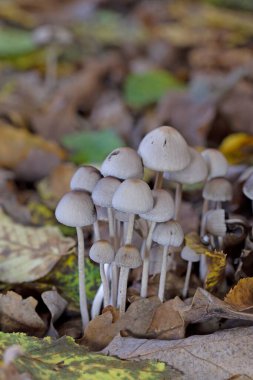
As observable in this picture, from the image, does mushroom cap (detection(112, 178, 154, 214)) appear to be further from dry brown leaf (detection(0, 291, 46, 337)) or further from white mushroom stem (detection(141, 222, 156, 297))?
dry brown leaf (detection(0, 291, 46, 337))

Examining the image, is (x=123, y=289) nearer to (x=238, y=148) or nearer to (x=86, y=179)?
(x=86, y=179)

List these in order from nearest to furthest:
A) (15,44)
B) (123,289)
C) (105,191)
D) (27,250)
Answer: (105,191)
(123,289)
(27,250)
(15,44)

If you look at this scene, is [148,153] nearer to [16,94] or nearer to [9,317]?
[9,317]

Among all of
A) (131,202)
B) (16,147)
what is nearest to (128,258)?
(131,202)

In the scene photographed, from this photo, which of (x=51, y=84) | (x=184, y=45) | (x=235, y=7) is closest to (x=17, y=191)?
(x=51, y=84)

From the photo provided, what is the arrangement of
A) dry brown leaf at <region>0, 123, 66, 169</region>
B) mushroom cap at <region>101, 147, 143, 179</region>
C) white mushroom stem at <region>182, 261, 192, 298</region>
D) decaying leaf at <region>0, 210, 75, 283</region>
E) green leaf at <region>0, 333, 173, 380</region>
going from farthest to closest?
dry brown leaf at <region>0, 123, 66, 169</region>, decaying leaf at <region>0, 210, 75, 283</region>, white mushroom stem at <region>182, 261, 192, 298</region>, mushroom cap at <region>101, 147, 143, 179</region>, green leaf at <region>0, 333, 173, 380</region>

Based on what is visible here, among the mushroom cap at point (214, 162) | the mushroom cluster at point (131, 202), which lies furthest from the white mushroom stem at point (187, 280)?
the mushroom cap at point (214, 162)

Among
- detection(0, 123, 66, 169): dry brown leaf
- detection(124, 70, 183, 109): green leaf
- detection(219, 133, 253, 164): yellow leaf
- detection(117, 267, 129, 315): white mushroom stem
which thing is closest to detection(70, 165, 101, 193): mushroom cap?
detection(117, 267, 129, 315): white mushroom stem
